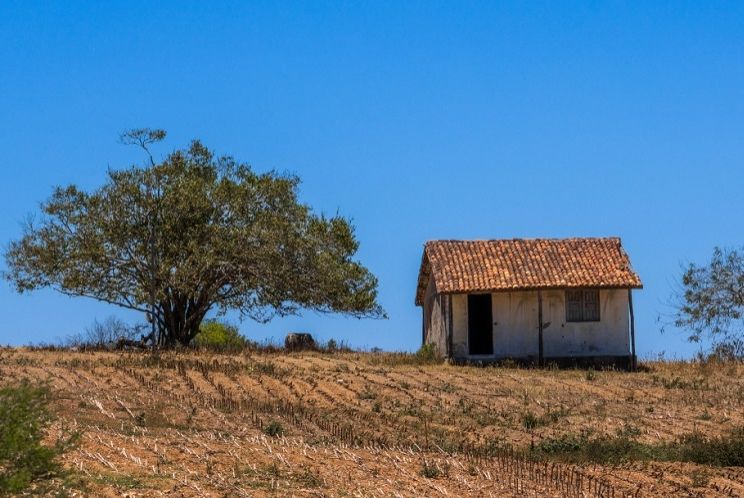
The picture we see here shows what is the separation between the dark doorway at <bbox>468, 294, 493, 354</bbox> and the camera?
35.7 meters

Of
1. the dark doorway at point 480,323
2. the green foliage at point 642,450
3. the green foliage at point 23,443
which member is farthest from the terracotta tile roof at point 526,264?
the green foliage at point 23,443

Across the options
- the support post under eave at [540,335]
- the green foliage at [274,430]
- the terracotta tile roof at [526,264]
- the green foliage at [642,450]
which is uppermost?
the terracotta tile roof at [526,264]

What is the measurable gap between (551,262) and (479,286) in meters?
2.57

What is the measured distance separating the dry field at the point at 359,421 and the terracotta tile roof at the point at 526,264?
2670 millimetres

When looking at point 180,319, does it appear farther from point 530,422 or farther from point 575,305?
point 530,422

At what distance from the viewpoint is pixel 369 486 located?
15.2 m

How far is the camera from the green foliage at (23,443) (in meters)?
11.6

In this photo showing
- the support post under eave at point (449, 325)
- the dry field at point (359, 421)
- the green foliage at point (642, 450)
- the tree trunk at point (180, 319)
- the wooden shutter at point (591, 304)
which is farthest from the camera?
the tree trunk at point (180, 319)

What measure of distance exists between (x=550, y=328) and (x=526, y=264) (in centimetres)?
207

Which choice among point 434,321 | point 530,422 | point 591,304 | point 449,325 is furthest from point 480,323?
point 530,422

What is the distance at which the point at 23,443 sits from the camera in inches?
460

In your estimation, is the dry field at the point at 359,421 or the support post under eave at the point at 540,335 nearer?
the dry field at the point at 359,421

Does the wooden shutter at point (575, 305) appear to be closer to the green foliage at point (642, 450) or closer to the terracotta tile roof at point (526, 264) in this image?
the terracotta tile roof at point (526, 264)

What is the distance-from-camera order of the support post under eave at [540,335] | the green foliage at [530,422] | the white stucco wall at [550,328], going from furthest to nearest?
the white stucco wall at [550,328], the support post under eave at [540,335], the green foliage at [530,422]
